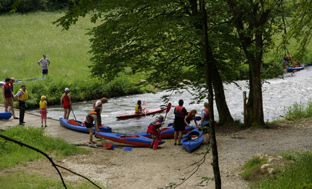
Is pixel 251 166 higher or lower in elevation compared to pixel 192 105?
lower

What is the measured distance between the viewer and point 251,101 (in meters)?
13.8

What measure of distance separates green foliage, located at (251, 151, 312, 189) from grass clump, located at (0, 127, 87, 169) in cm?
554

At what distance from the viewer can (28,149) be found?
9.44m

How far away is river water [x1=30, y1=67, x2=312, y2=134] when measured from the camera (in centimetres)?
1694

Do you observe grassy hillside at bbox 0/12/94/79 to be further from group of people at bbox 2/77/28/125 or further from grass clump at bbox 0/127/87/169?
grass clump at bbox 0/127/87/169

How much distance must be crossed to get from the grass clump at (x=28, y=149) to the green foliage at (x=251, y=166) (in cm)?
483

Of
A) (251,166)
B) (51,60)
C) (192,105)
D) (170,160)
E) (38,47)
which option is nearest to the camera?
(251,166)

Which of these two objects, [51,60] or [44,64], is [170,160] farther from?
[51,60]

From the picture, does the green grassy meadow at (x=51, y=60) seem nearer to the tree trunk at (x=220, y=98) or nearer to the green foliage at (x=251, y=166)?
the tree trunk at (x=220, y=98)

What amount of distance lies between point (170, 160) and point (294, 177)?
4.26m

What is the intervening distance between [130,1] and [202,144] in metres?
5.82

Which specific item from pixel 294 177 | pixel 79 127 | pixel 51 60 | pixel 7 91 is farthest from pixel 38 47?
pixel 294 177

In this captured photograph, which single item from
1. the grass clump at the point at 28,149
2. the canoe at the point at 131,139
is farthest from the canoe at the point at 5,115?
the canoe at the point at 131,139

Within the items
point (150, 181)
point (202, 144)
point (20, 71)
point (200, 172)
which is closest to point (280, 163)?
point (200, 172)
